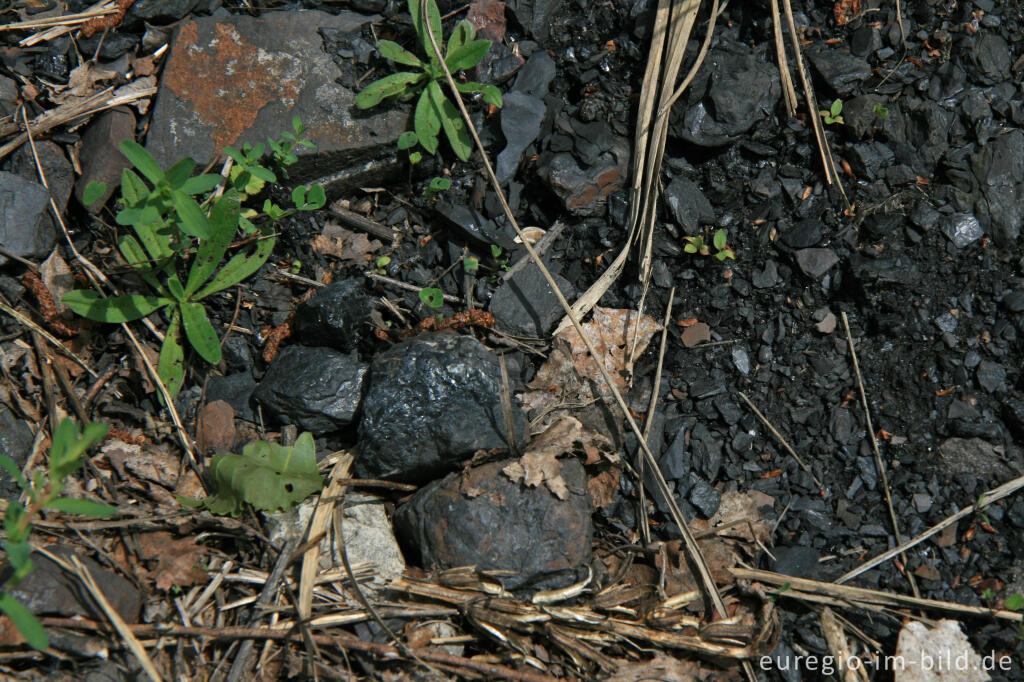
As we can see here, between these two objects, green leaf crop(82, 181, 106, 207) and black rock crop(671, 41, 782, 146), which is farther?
black rock crop(671, 41, 782, 146)

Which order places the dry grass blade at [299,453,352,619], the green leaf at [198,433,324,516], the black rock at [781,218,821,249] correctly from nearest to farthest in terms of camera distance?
1. the dry grass blade at [299,453,352,619]
2. the green leaf at [198,433,324,516]
3. the black rock at [781,218,821,249]

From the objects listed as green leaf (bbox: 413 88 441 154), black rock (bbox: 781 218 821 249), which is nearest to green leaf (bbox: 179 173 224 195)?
green leaf (bbox: 413 88 441 154)

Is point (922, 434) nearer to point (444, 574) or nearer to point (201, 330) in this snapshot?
point (444, 574)

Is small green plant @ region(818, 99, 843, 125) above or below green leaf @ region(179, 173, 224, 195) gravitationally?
above

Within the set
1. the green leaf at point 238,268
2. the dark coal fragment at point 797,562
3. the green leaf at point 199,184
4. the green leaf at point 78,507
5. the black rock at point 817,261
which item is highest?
the green leaf at point 199,184

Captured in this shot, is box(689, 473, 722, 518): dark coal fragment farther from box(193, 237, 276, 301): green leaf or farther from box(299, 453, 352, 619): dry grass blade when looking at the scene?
box(193, 237, 276, 301): green leaf

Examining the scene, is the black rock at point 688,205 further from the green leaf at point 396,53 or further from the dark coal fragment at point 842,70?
the green leaf at point 396,53

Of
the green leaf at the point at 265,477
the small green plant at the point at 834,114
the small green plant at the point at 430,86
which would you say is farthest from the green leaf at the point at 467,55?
the green leaf at the point at 265,477
